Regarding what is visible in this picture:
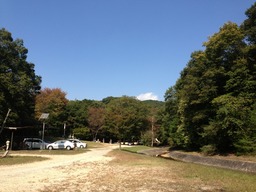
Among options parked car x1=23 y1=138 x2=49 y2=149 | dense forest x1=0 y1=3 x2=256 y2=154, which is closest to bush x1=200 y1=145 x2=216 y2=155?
dense forest x1=0 y1=3 x2=256 y2=154

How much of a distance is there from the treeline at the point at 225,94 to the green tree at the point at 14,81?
2090cm

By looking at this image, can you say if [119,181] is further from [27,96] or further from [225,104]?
[27,96]

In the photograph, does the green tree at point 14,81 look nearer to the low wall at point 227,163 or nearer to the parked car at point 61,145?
the parked car at point 61,145

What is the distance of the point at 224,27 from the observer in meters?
33.8

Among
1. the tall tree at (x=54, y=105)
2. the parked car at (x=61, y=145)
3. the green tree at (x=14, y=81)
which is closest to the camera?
the green tree at (x=14, y=81)

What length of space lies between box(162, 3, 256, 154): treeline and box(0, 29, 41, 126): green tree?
20.9 meters

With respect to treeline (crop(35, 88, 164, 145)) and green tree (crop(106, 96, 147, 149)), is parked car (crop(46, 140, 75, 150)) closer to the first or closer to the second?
green tree (crop(106, 96, 147, 149))

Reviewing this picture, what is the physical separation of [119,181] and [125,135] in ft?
180

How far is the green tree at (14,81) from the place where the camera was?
114ft

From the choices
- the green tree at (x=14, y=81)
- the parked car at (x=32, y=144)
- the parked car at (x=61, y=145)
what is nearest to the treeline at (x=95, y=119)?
the parked car at (x=61, y=145)

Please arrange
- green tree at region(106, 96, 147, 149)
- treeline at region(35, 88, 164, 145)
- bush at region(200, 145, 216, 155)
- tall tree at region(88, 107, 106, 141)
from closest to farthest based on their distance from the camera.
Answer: bush at region(200, 145, 216, 155) < green tree at region(106, 96, 147, 149) < treeline at region(35, 88, 164, 145) < tall tree at region(88, 107, 106, 141)

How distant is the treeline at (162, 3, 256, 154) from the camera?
28.5 meters

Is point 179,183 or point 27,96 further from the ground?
point 27,96

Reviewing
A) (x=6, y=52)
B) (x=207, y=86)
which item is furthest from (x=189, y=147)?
(x=6, y=52)
